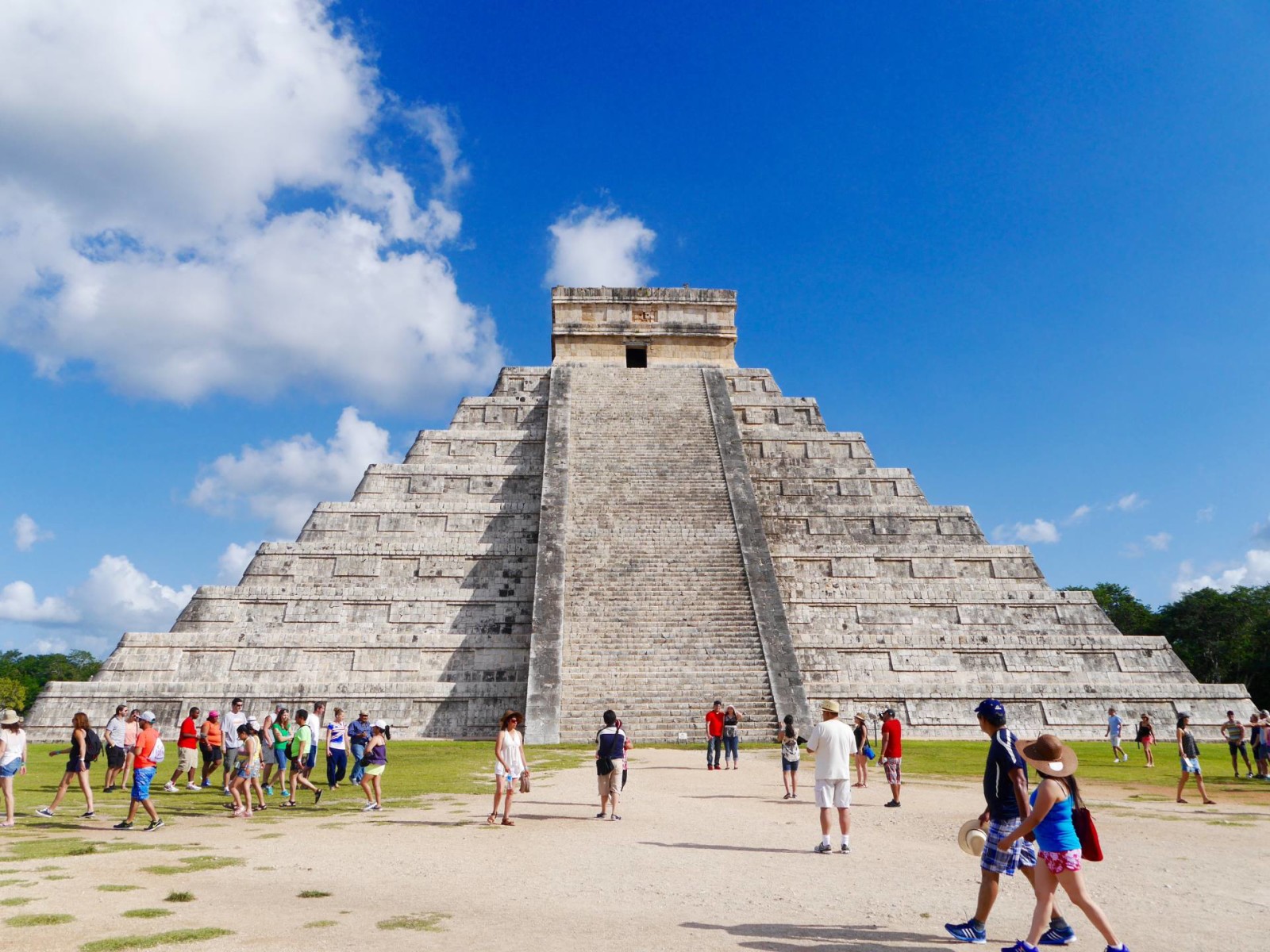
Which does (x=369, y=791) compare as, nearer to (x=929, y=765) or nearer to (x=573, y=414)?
(x=929, y=765)

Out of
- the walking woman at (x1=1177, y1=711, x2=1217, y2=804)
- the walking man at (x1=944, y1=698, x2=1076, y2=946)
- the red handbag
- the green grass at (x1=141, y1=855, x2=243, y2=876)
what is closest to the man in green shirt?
the green grass at (x1=141, y1=855, x2=243, y2=876)

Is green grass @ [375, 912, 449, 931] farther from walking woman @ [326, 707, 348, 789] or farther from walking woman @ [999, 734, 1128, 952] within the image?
walking woman @ [326, 707, 348, 789]

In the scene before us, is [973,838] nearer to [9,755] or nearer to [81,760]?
[81,760]

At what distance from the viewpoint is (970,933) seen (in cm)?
534

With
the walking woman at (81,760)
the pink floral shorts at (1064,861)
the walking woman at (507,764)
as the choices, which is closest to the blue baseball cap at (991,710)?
the pink floral shorts at (1064,861)

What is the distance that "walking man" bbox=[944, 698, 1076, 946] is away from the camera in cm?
535

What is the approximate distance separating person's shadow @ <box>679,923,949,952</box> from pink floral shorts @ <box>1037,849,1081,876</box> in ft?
2.73

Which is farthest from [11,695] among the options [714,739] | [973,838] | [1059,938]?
[1059,938]

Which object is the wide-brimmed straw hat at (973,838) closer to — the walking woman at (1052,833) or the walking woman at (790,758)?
the walking woman at (1052,833)

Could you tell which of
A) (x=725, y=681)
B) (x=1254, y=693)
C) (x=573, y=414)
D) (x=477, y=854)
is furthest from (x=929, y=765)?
(x=1254, y=693)

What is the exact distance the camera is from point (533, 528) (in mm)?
23219

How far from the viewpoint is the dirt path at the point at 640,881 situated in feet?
17.9

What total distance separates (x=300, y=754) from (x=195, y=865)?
166 inches

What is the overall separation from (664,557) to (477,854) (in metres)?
13.3
